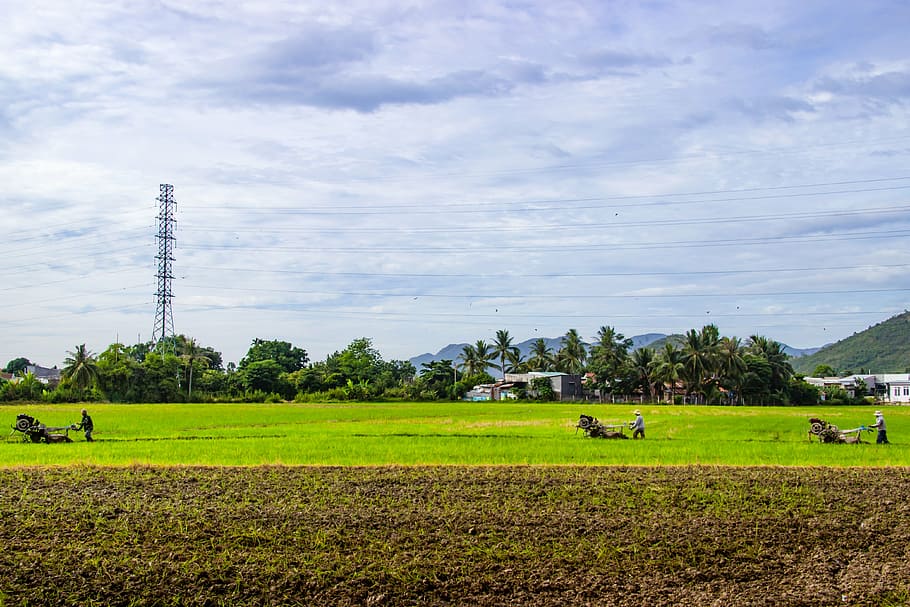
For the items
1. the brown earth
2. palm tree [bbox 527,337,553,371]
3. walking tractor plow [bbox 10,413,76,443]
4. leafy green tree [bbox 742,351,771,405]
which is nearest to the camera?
the brown earth

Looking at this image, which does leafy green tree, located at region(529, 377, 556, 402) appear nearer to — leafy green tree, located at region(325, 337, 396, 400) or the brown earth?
leafy green tree, located at region(325, 337, 396, 400)

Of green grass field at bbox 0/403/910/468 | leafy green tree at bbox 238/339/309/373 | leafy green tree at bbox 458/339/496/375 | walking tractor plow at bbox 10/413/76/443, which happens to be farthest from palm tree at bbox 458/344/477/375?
walking tractor plow at bbox 10/413/76/443

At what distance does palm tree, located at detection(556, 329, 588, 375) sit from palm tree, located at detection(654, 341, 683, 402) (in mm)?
28115

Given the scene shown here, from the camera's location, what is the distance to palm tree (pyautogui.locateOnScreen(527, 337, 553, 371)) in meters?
142

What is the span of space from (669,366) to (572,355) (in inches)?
1325

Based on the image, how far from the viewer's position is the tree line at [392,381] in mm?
96188

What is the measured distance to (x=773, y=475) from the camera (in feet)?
67.5

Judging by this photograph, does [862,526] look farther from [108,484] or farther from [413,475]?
[108,484]

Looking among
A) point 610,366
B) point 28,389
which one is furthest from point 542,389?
point 28,389

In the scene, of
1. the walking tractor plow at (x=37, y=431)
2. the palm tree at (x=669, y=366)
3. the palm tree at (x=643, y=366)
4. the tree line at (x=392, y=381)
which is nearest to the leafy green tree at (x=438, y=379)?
the tree line at (x=392, y=381)

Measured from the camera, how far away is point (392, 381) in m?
119

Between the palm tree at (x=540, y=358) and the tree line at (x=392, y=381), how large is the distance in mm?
11226

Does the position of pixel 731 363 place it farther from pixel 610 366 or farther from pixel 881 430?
pixel 881 430

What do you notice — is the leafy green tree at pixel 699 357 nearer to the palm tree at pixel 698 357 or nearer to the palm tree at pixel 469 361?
the palm tree at pixel 698 357
